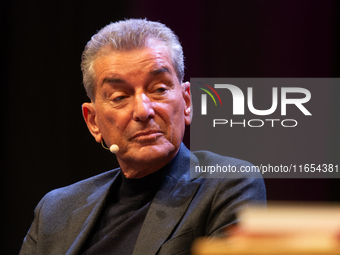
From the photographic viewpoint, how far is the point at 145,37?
1771 mm

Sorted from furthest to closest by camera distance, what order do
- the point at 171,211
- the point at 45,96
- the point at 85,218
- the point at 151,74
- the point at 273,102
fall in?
the point at 45,96, the point at 273,102, the point at 85,218, the point at 151,74, the point at 171,211

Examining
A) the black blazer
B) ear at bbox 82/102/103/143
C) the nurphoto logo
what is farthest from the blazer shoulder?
the nurphoto logo

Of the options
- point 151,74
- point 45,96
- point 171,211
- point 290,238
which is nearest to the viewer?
point 290,238

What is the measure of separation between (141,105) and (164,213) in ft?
1.47

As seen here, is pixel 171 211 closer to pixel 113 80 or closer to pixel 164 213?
pixel 164 213

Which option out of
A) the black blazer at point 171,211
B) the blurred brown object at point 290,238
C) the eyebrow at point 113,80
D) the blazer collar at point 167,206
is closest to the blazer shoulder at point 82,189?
the black blazer at point 171,211

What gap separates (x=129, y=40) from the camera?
5.75ft

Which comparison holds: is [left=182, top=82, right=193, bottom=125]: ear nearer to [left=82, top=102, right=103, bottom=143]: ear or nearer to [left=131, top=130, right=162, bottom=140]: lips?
[left=131, top=130, right=162, bottom=140]: lips

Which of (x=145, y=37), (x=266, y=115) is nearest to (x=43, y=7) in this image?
(x=145, y=37)

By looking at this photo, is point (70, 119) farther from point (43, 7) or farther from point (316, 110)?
point (316, 110)

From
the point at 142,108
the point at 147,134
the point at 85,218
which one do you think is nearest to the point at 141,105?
the point at 142,108

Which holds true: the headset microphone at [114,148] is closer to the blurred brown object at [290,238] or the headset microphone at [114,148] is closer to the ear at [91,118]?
the ear at [91,118]

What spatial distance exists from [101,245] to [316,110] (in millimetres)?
1245

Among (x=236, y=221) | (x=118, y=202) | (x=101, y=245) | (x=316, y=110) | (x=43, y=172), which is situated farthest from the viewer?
(x=43, y=172)
